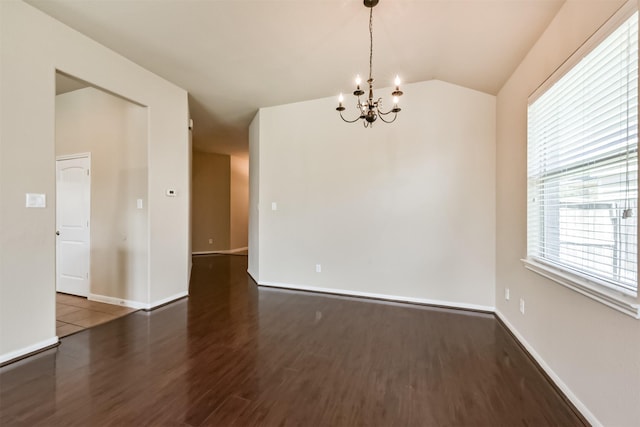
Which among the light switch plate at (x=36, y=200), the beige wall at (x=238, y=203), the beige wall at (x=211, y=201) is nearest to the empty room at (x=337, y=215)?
the light switch plate at (x=36, y=200)

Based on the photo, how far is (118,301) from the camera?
135 inches

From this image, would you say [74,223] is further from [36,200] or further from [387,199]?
[387,199]

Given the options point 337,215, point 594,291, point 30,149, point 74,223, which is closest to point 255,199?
point 337,215

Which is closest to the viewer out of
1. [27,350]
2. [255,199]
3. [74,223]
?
[27,350]

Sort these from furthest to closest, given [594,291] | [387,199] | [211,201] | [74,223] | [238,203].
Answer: [238,203]
[211,201]
[74,223]
[387,199]
[594,291]

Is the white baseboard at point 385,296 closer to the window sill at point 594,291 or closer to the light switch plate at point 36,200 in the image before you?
the window sill at point 594,291

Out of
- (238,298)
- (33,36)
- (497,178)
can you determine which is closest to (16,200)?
(33,36)

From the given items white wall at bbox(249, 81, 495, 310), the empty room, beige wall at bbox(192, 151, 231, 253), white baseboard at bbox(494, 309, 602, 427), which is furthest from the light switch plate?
beige wall at bbox(192, 151, 231, 253)

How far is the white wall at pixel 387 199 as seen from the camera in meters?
3.30

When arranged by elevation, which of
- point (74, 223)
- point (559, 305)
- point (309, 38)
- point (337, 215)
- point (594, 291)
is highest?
point (309, 38)

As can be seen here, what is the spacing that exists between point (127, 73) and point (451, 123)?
3.83 metres

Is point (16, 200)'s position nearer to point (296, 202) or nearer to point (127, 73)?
point (127, 73)

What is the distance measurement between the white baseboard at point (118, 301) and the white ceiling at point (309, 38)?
285cm

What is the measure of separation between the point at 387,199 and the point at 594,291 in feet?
7.53
